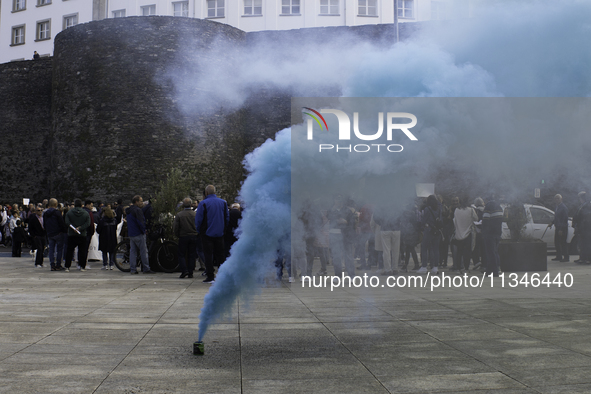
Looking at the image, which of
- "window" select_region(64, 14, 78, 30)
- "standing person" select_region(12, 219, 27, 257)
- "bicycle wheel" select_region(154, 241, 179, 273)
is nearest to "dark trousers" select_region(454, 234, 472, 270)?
"bicycle wheel" select_region(154, 241, 179, 273)

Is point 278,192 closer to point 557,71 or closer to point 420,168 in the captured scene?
point 420,168

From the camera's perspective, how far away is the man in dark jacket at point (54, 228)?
11.6 m

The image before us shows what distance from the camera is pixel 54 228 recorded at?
1177cm

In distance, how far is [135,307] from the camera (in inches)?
264

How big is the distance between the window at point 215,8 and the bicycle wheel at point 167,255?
2622cm

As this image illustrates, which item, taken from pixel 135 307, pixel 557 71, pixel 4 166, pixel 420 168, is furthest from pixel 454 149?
pixel 4 166

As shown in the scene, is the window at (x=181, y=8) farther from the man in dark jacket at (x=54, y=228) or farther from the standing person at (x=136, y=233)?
the standing person at (x=136, y=233)

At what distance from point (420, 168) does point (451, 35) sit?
1197mm

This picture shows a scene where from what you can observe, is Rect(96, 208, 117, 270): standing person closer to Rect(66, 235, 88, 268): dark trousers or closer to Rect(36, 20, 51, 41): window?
Rect(66, 235, 88, 268): dark trousers

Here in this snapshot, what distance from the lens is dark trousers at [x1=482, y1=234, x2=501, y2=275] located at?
9.97 m

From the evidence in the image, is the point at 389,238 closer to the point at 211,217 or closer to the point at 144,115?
the point at 211,217

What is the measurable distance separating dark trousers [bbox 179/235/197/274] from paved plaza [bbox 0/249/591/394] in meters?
2.47

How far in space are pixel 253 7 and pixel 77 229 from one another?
25.8 m

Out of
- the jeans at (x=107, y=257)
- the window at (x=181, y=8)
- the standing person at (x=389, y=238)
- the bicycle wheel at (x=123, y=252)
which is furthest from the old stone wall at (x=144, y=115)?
the standing person at (x=389, y=238)
